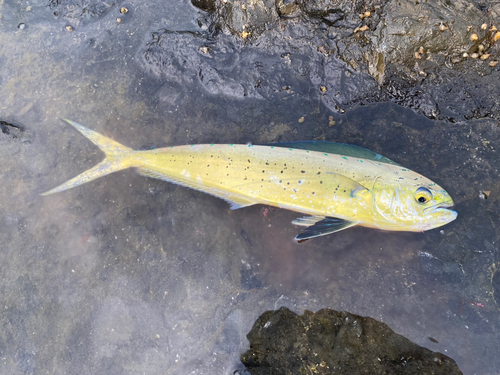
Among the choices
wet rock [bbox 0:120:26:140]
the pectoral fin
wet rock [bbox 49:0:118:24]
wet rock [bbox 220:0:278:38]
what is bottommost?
wet rock [bbox 0:120:26:140]

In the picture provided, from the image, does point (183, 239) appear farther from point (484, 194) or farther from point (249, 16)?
point (484, 194)

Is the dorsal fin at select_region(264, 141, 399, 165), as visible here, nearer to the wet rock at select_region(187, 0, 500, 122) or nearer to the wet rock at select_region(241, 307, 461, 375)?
the wet rock at select_region(187, 0, 500, 122)

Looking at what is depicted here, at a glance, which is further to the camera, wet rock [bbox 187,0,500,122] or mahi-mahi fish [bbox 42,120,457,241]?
wet rock [bbox 187,0,500,122]

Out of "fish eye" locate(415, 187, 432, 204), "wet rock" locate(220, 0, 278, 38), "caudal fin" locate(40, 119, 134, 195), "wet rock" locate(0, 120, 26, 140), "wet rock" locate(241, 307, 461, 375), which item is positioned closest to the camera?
"fish eye" locate(415, 187, 432, 204)

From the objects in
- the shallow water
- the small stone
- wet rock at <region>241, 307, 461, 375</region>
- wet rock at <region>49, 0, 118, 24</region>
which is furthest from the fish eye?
wet rock at <region>49, 0, 118, 24</region>

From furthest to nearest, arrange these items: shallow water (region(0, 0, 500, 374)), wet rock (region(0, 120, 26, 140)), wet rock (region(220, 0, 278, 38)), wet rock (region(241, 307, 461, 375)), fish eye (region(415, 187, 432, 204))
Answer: wet rock (region(0, 120, 26, 140)) < wet rock (region(220, 0, 278, 38)) < shallow water (region(0, 0, 500, 374)) < wet rock (region(241, 307, 461, 375)) < fish eye (region(415, 187, 432, 204))

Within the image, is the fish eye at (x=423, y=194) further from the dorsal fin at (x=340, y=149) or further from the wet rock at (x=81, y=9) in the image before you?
the wet rock at (x=81, y=9)

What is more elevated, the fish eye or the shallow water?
the fish eye
